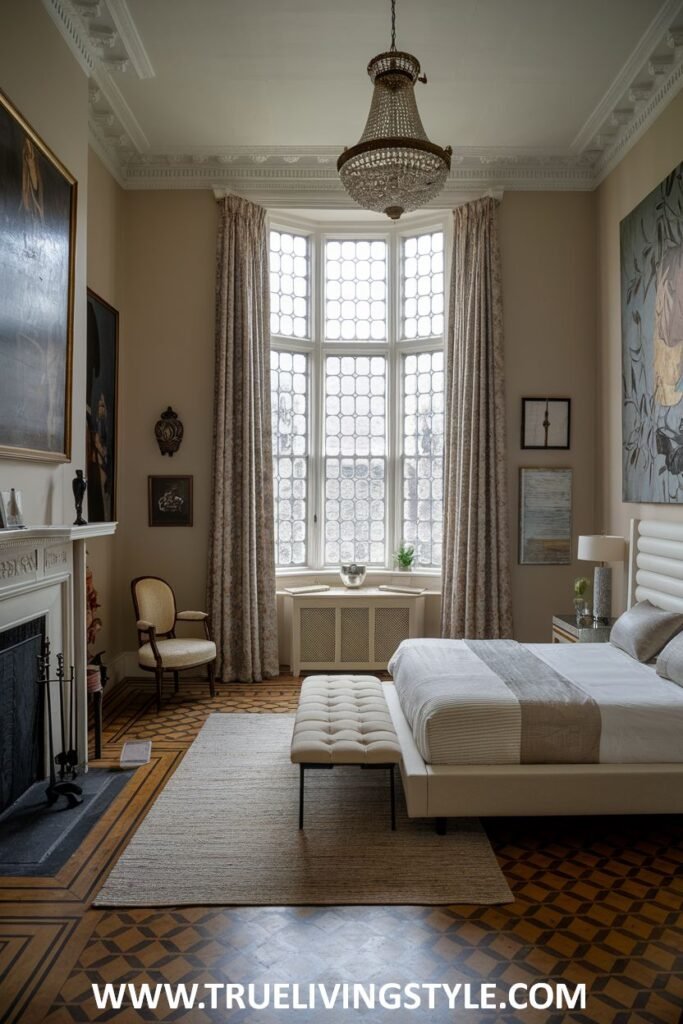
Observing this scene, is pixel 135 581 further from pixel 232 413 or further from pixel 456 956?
pixel 456 956

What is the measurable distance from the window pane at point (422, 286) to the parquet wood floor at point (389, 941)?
5154 mm

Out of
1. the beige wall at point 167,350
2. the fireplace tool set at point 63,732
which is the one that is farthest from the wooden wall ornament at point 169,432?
the fireplace tool set at point 63,732

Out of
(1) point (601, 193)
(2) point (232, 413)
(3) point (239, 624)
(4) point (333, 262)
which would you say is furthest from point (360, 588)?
(1) point (601, 193)

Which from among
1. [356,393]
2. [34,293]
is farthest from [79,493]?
[356,393]

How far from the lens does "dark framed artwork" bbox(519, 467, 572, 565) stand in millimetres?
6719

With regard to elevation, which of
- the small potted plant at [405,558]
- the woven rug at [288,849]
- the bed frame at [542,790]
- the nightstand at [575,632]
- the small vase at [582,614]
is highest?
the small potted plant at [405,558]

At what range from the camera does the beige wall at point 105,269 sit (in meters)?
5.89

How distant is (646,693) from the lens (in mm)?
3713

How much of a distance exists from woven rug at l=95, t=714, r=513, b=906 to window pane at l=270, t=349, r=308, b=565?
3.05 meters

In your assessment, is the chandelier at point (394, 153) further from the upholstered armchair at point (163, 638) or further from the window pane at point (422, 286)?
the upholstered armchair at point (163, 638)

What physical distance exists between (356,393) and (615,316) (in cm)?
254

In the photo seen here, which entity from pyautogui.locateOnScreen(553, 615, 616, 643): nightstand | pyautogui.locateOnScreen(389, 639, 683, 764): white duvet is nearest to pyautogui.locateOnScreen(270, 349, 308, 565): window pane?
pyautogui.locateOnScreen(553, 615, 616, 643): nightstand

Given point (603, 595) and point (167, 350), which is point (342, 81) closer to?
point (167, 350)

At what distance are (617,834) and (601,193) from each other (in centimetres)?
547
